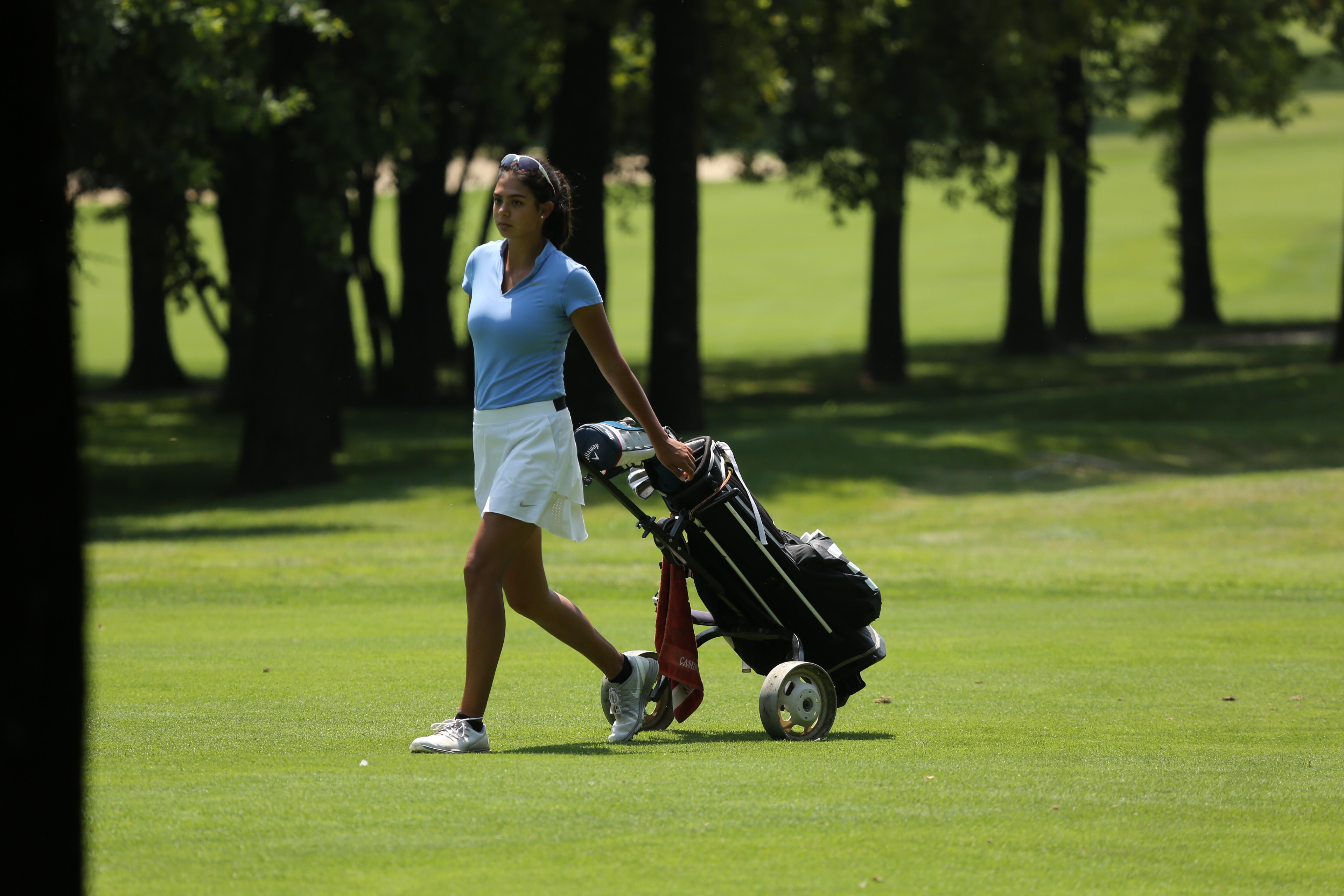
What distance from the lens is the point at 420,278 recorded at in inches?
1394

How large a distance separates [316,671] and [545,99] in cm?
2983

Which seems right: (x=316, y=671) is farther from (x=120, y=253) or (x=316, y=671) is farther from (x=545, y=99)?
(x=120, y=253)

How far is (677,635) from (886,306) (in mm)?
30729

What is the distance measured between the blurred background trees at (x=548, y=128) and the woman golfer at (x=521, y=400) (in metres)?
11.0

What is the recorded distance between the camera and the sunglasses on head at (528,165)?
6.43 m

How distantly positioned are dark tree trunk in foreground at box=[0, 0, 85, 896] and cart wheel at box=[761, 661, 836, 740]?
3.65m

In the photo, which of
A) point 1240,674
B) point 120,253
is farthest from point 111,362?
point 1240,674

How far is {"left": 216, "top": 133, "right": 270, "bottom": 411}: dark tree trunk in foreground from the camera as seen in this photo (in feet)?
82.7

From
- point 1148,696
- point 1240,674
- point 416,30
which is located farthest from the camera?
point 416,30

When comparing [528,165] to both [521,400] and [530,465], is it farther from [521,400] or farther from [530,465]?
[530,465]

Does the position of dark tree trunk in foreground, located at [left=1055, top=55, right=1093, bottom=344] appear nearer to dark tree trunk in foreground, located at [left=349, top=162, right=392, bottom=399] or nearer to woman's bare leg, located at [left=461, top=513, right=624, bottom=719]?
dark tree trunk in foreground, located at [left=349, top=162, right=392, bottom=399]

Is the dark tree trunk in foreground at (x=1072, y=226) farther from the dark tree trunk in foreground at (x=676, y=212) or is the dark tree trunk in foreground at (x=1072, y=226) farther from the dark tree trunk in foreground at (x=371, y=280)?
the dark tree trunk in foreground at (x=371, y=280)

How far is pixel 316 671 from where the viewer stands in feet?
28.2

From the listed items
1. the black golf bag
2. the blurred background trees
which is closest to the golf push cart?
the black golf bag
